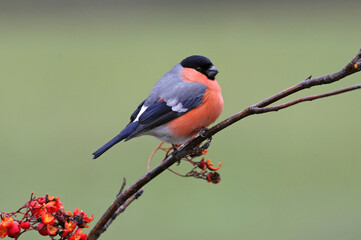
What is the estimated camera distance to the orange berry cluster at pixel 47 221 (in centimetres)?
89

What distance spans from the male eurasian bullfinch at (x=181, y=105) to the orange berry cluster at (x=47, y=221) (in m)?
0.52

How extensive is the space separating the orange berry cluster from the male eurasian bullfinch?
518 mm

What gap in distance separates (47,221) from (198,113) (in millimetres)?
737

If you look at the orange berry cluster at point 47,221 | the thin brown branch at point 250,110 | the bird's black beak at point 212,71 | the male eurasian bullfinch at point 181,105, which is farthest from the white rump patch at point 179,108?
the orange berry cluster at point 47,221

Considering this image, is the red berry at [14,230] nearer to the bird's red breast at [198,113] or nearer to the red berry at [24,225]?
the red berry at [24,225]

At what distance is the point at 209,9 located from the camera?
13.0 m

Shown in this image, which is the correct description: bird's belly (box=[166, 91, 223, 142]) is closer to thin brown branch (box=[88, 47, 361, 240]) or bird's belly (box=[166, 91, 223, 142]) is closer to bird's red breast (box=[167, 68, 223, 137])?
bird's red breast (box=[167, 68, 223, 137])

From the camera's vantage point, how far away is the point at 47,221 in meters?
0.89

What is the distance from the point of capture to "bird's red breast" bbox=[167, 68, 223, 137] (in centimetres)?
149

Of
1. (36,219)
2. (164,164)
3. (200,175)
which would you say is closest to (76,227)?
(36,219)

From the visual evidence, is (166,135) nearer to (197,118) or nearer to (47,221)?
(197,118)

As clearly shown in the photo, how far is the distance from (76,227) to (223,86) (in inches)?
302

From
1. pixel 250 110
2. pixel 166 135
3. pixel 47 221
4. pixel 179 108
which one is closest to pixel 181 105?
pixel 179 108

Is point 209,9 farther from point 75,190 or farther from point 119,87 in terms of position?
point 75,190
